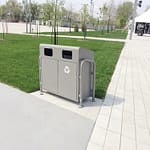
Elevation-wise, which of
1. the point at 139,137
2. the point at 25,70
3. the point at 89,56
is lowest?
the point at 139,137

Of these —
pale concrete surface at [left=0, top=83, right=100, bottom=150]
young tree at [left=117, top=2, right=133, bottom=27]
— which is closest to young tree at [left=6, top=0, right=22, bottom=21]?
young tree at [left=117, top=2, right=133, bottom=27]

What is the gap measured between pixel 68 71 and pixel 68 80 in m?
0.19

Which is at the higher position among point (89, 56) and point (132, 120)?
point (89, 56)

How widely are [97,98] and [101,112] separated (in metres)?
0.73

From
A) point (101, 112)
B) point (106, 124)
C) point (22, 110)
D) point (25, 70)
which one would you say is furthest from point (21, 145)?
point (25, 70)

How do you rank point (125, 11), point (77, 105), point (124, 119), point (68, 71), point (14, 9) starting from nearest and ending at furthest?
point (124, 119), point (68, 71), point (77, 105), point (125, 11), point (14, 9)

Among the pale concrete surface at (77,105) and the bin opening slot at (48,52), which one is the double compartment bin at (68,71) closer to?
the bin opening slot at (48,52)

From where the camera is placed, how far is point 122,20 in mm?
52625

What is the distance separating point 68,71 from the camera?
3.89m

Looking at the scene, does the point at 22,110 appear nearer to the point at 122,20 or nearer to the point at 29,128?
the point at 29,128

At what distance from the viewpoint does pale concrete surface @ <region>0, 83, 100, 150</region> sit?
8.93ft

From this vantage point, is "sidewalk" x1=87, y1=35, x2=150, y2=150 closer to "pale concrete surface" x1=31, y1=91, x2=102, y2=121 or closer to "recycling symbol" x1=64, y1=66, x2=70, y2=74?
"pale concrete surface" x1=31, y1=91, x2=102, y2=121

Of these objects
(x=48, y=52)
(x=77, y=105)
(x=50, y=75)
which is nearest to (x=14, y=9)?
(x=48, y=52)

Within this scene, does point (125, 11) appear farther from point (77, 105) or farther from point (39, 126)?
point (39, 126)
